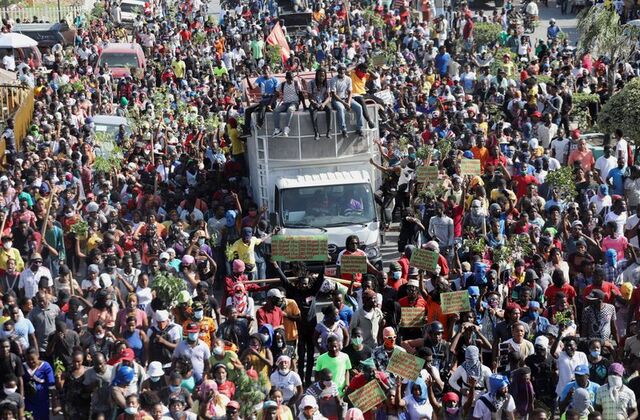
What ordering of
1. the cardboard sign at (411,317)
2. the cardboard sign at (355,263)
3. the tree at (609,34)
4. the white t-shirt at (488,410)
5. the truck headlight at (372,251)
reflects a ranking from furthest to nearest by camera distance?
the tree at (609,34), the truck headlight at (372,251), the cardboard sign at (355,263), the cardboard sign at (411,317), the white t-shirt at (488,410)

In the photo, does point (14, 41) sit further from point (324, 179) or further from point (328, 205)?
point (328, 205)

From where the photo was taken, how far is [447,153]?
24.3 meters

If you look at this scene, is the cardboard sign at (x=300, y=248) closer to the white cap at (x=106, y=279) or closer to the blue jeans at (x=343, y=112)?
the white cap at (x=106, y=279)

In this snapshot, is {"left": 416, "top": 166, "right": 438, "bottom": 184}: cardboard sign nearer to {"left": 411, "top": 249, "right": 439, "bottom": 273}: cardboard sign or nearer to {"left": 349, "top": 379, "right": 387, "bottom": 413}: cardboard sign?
{"left": 411, "top": 249, "right": 439, "bottom": 273}: cardboard sign

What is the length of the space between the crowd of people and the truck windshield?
0.39 meters

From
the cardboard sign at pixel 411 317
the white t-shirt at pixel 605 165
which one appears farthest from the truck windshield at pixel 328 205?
the cardboard sign at pixel 411 317

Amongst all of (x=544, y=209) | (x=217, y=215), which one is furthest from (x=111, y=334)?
(x=544, y=209)

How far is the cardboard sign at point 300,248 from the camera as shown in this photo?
1869 cm

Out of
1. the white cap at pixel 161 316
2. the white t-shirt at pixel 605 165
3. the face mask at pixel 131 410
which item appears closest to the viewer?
the face mask at pixel 131 410

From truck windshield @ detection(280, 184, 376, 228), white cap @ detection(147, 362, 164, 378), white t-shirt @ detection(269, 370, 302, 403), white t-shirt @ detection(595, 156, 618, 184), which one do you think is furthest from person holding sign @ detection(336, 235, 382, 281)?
white t-shirt @ detection(595, 156, 618, 184)

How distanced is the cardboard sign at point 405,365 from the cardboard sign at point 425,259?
10.6 ft

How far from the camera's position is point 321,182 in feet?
69.0

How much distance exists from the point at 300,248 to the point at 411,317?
2.61 metres

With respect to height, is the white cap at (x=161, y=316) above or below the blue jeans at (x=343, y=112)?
below
